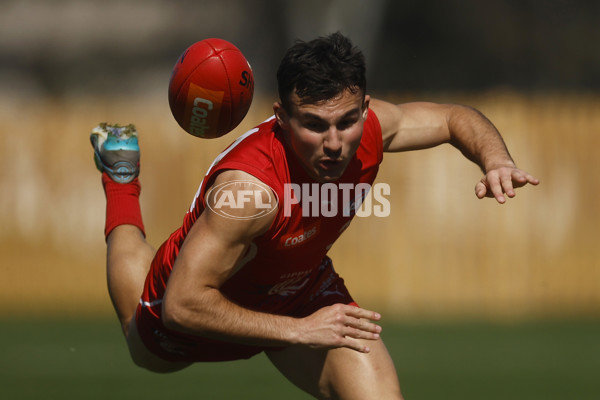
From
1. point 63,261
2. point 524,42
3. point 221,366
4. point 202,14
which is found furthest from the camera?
point 202,14

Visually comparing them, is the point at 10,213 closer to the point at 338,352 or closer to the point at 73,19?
the point at 338,352

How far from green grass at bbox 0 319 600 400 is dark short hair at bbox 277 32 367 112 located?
412 centimetres

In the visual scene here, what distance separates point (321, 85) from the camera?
17.6 ft

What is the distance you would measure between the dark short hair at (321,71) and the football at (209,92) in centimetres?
73

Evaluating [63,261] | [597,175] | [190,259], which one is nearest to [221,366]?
[63,261]

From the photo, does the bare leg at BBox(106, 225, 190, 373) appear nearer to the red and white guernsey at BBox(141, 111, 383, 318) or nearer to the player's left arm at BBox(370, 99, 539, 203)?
the red and white guernsey at BBox(141, 111, 383, 318)

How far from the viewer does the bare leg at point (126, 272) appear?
22.7 ft

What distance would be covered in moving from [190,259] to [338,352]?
1319 mm

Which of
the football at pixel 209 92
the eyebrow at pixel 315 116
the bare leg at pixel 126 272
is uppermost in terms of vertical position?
the football at pixel 209 92

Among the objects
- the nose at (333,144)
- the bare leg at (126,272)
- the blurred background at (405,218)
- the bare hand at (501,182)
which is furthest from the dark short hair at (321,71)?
the blurred background at (405,218)

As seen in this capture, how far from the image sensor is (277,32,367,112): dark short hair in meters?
5.38

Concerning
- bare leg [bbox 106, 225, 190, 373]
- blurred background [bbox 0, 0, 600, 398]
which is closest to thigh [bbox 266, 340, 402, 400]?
bare leg [bbox 106, 225, 190, 373]

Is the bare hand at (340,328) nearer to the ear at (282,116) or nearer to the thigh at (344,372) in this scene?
the thigh at (344,372)

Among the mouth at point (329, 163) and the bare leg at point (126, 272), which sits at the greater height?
the mouth at point (329, 163)
